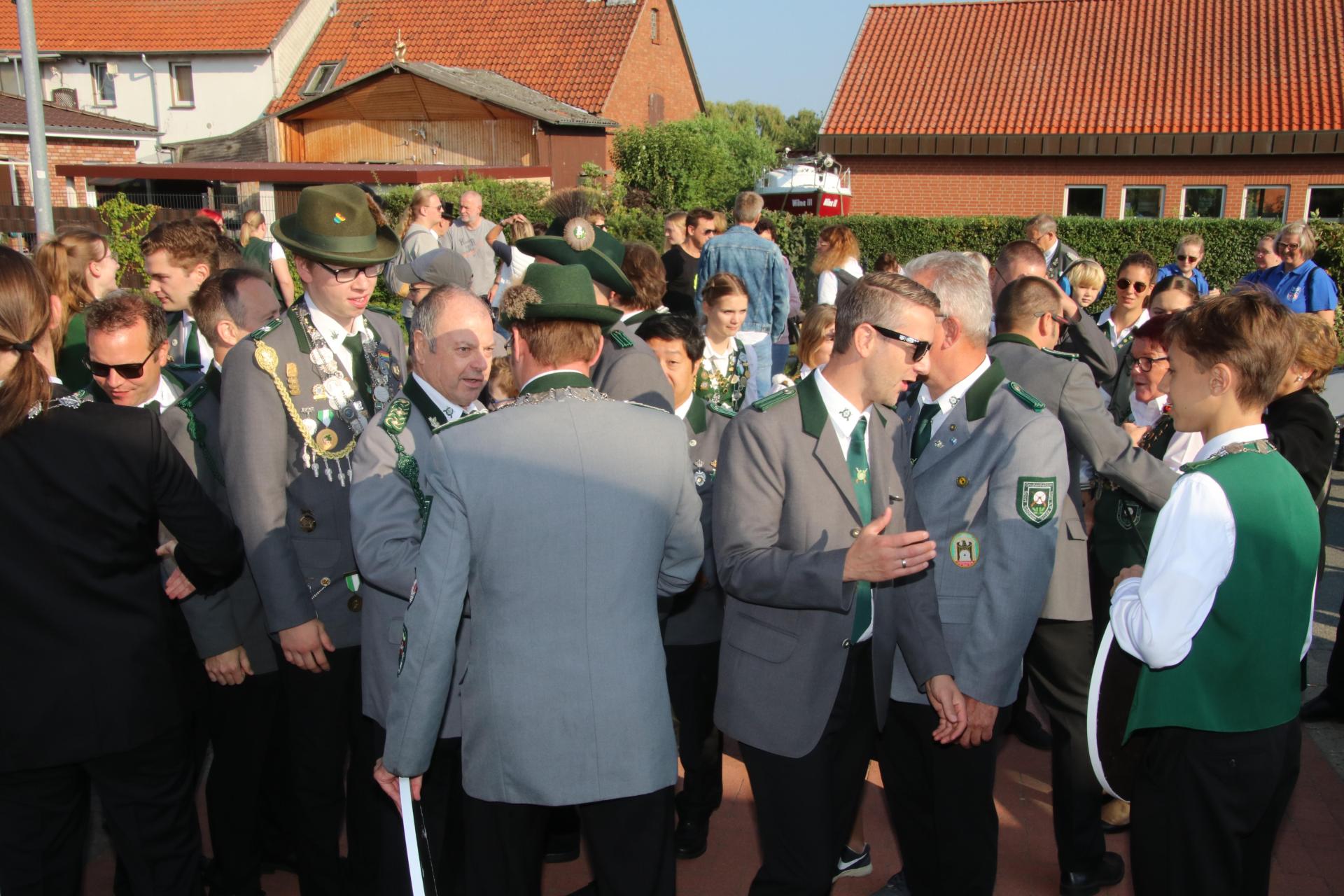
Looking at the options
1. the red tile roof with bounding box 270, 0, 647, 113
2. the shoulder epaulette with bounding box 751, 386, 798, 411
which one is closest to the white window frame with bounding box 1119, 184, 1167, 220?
the red tile roof with bounding box 270, 0, 647, 113

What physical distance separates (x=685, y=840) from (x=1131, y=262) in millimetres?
4306

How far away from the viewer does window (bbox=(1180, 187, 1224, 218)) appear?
22.4m

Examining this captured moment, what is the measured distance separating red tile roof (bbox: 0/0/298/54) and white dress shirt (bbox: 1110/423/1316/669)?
38.2m

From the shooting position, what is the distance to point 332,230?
3275 millimetres

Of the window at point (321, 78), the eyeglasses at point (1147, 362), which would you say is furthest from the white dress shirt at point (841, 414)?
the window at point (321, 78)

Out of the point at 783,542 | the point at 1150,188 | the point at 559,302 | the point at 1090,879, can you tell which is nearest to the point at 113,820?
the point at 559,302

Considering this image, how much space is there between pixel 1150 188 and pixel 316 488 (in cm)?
2365

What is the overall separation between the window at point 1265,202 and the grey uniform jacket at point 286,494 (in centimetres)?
2344

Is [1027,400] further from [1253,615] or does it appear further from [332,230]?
[332,230]

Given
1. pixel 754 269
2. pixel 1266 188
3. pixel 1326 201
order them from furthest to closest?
pixel 1266 188 → pixel 1326 201 → pixel 754 269

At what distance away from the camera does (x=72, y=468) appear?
247 cm

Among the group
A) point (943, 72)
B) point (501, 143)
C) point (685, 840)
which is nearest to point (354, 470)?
point (685, 840)

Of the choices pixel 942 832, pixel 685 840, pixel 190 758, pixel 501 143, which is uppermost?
pixel 501 143

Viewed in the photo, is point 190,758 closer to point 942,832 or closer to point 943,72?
point 942,832
